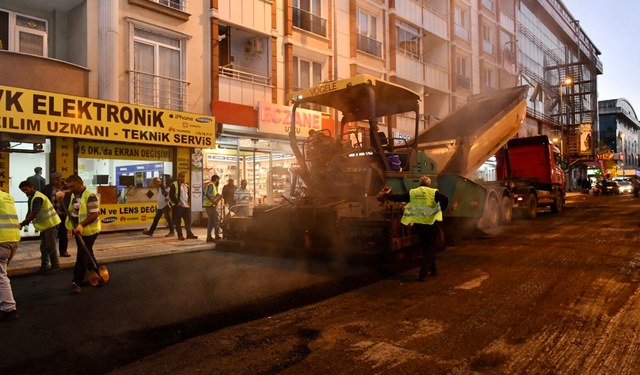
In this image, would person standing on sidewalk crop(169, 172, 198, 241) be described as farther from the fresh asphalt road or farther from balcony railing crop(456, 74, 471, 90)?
balcony railing crop(456, 74, 471, 90)

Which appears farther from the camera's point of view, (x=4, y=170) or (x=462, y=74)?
(x=462, y=74)

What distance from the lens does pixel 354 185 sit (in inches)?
304

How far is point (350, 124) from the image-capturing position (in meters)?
9.11

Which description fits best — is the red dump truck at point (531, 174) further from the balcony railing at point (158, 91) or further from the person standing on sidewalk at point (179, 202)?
the balcony railing at point (158, 91)

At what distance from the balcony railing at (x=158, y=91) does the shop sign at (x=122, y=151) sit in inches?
53.3

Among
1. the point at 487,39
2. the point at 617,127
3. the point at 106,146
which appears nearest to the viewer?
the point at 106,146

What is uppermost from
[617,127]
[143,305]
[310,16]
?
[617,127]

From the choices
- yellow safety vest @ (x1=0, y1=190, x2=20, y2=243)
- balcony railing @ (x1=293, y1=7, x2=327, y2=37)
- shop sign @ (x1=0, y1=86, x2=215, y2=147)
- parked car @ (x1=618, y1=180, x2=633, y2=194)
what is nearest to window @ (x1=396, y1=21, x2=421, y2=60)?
balcony railing @ (x1=293, y1=7, x2=327, y2=37)

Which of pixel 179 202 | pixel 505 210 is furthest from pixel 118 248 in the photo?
pixel 505 210

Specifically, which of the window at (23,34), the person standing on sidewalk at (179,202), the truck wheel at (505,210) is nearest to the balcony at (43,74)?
the window at (23,34)

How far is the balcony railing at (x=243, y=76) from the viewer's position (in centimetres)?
1546

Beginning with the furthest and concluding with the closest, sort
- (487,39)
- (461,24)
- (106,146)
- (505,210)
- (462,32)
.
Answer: (487,39) < (461,24) < (462,32) < (505,210) < (106,146)

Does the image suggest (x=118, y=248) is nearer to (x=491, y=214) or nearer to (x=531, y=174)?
(x=491, y=214)

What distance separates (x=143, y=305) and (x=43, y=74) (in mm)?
8724
